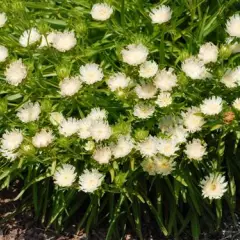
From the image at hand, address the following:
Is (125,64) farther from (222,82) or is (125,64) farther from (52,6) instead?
(52,6)

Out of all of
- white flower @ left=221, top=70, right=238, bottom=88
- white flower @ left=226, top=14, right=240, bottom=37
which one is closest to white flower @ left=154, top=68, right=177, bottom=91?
white flower @ left=221, top=70, right=238, bottom=88

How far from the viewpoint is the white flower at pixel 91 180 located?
9.55ft

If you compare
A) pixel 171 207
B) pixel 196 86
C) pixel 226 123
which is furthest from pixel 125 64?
pixel 171 207

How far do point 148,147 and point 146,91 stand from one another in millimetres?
278

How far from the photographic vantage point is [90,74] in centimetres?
304

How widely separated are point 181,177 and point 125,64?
0.62m

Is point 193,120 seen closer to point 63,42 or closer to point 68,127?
point 68,127

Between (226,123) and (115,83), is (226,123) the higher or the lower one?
the lower one

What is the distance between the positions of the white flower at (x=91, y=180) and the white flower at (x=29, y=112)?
0.39m

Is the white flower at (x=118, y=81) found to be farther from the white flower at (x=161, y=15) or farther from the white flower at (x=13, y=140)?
the white flower at (x=13, y=140)

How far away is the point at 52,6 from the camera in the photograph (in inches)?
143

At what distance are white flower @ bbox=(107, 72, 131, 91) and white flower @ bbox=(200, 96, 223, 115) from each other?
1.25 feet

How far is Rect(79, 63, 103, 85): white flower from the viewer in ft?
9.88

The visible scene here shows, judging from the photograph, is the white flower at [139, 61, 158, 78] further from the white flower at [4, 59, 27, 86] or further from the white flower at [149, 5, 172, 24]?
the white flower at [4, 59, 27, 86]
